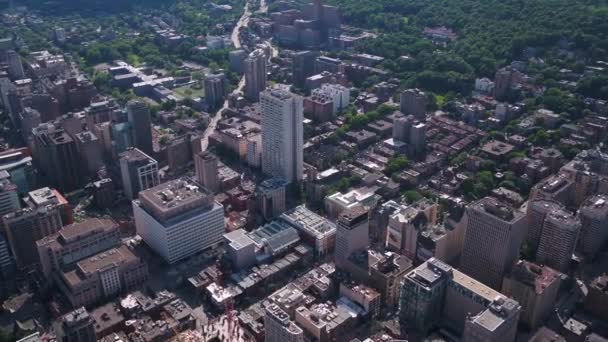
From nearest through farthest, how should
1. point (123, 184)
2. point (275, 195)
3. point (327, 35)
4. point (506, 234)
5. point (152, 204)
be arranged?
point (506, 234)
point (152, 204)
point (275, 195)
point (123, 184)
point (327, 35)

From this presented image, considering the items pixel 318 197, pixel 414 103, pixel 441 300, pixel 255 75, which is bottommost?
pixel 318 197

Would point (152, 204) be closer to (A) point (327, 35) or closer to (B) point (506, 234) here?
(B) point (506, 234)

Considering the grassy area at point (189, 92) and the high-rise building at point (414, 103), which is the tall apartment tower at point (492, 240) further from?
the grassy area at point (189, 92)

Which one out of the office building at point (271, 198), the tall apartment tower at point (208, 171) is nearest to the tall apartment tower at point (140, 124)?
the tall apartment tower at point (208, 171)

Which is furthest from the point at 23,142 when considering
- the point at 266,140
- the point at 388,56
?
the point at 388,56

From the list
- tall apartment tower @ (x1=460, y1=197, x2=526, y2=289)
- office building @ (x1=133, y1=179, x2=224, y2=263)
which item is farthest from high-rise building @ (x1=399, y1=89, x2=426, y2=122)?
office building @ (x1=133, y1=179, x2=224, y2=263)

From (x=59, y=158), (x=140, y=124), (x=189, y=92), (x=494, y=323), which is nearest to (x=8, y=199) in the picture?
(x=59, y=158)

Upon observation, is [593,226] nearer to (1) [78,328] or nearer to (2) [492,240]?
(2) [492,240]
